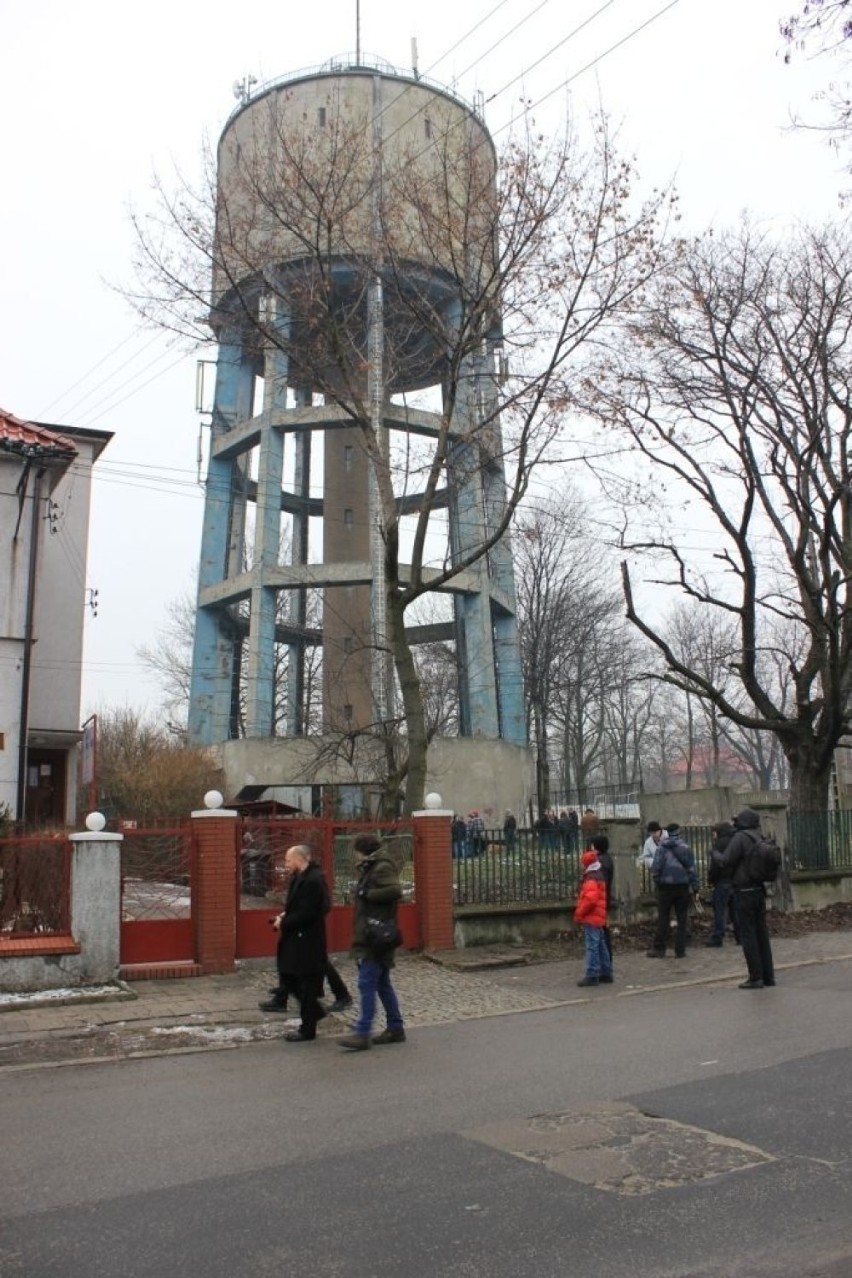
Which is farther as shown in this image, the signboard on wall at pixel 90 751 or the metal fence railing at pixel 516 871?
the signboard on wall at pixel 90 751

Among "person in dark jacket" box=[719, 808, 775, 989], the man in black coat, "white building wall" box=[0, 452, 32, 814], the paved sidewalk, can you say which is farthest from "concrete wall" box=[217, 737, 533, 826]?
the man in black coat

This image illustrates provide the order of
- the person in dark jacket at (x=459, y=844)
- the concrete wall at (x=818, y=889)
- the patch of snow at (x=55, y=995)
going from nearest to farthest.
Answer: the patch of snow at (x=55, y=995) < the person in dark jacket at (x=459, y=844) < the concrete wall at (x=818, y=889)

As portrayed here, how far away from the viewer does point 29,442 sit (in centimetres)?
1841

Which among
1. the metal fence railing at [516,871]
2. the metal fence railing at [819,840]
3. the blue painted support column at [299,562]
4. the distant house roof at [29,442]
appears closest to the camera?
the metal fence railing at [516,871]

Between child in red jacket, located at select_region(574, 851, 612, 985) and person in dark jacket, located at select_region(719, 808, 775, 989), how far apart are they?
Answer: 4.35ft

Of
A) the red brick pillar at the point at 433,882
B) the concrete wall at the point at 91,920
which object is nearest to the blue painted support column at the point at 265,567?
the red brick pillar at the point at 433,882

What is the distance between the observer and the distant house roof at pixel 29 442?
18.2m

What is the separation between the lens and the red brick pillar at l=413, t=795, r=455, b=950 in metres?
13.9

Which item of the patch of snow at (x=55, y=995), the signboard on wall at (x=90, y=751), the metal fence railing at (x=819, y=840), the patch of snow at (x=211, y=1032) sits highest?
the signboard on wall at (x=90, y=751)

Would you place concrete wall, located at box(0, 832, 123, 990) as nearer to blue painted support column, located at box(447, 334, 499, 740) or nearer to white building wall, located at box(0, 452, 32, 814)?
white building wall, located at box(0, 452, 32, 814)

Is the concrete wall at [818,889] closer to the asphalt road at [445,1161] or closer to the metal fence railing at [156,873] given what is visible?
the asphalt road at [445,1161]

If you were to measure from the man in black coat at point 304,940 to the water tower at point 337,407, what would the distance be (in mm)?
8252

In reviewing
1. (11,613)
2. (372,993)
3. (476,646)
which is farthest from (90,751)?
(476,646)

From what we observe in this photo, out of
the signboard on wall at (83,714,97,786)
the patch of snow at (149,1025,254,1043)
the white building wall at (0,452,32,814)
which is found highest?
the white building wall at (0,452,32,814)
